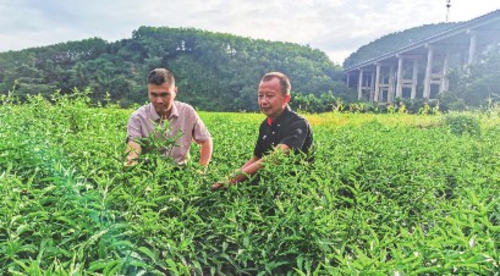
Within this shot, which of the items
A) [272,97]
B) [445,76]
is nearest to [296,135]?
[272,97]

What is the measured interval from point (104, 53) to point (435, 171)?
2013 inches

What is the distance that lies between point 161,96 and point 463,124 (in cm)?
965

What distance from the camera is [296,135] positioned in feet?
11.1

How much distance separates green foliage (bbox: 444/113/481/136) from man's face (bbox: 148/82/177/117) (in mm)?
8805

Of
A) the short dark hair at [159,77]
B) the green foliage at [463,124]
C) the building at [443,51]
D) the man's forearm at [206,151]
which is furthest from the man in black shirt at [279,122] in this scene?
the building at [443,51]

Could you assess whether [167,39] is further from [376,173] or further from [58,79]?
[376,173]

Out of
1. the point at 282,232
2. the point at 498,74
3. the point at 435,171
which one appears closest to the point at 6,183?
the point at 282,232

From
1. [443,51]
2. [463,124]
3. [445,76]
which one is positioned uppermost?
[443,51]

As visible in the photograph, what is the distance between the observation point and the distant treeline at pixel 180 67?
38438mm

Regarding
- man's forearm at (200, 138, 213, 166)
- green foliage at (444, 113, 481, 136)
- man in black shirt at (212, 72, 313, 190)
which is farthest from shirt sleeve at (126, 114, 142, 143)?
green foliage at (444, 113, 481, 136)

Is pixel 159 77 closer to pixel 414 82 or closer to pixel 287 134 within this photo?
pixel 287 134

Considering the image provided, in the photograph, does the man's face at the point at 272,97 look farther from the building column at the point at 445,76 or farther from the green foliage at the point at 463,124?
the building column at the point at 445,76

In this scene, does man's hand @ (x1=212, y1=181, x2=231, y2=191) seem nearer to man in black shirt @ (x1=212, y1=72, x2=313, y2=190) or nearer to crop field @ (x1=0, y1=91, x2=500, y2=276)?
crop field @ (x1=0, y1=91, x2=500, y2=276)

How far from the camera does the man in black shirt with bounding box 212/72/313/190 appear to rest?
3417 millimetres
